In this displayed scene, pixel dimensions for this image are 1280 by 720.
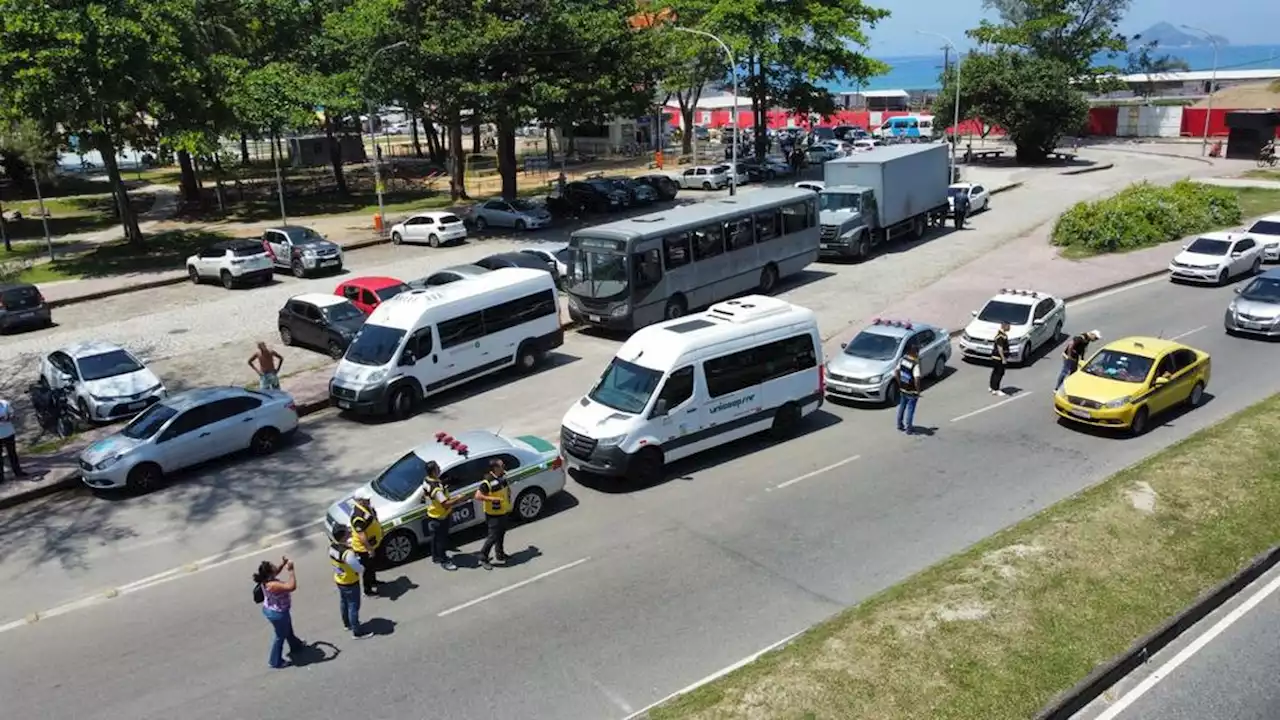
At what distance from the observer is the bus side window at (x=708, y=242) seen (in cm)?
2712

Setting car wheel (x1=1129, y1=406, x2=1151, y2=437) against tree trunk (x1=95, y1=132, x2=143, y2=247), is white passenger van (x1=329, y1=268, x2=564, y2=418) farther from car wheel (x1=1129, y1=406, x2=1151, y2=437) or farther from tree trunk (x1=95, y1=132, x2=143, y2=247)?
tree trunk (x1=95, y1=132, x2=143, y2=247)

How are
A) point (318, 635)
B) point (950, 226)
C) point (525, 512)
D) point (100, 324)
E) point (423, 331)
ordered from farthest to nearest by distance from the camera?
point (950, 226)
point (100, 324)
point (423, 331)
point (525, 512)
point (318, 635)

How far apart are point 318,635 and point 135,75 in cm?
3141

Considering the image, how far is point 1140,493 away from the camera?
14.3 metres

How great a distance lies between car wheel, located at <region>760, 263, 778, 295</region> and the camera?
3020 centimetres

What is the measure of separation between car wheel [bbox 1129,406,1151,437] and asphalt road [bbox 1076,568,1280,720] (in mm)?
6834

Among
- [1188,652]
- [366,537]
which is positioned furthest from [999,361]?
[366,537]

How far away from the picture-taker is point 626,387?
16891 millimetres

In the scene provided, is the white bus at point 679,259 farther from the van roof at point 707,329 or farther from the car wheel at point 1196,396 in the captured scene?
the car wheel at point 1196,396

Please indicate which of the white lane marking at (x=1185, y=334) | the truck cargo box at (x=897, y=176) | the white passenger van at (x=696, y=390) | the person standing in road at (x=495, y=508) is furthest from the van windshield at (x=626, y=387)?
the truck cargo box at (x=897, y=176)

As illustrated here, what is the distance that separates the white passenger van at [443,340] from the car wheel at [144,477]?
4088 mm

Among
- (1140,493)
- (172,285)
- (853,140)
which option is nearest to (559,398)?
(1140,493)

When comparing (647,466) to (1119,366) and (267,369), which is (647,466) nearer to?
(267,369)

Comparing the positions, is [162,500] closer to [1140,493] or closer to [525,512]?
[525,512]
